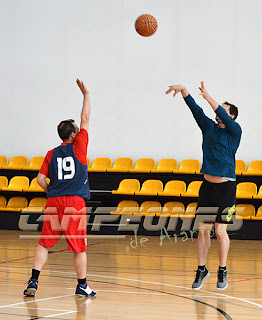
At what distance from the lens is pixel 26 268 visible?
667cm

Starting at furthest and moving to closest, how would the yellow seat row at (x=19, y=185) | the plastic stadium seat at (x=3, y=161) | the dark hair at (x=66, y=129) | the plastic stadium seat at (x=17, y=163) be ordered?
the plastic stadium seat at (x=3, y=161), the plastic stadium seat at (x=17, y=163), the yellow seat row at (x=19, y=185), the dark hair at (x=66, y=129)

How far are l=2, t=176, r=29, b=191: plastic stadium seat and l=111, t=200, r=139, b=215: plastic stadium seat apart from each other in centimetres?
205

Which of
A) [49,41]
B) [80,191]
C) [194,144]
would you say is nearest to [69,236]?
[80,191]

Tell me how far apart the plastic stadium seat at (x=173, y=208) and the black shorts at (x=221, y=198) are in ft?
16.0

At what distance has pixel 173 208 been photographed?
10.5m

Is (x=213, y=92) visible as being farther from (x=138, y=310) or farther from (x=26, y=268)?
(x=138, y=310)

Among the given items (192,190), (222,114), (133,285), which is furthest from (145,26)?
(133,285)

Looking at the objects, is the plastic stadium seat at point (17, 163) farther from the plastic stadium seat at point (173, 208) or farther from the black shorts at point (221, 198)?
the black shorts at point (221, 198)

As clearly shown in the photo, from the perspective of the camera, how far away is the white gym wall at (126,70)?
11414 mm

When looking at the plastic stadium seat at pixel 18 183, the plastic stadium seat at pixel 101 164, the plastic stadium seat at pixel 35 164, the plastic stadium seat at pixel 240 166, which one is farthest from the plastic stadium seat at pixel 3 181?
the plastic stadium seat at pixel 240 166

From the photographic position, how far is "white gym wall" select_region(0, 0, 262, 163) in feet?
37.4

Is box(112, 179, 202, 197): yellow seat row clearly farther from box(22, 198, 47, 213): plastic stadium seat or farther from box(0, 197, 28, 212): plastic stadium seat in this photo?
box(0, 197, 28, 212): plastic stadium seat

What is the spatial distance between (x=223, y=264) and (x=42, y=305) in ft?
5.87

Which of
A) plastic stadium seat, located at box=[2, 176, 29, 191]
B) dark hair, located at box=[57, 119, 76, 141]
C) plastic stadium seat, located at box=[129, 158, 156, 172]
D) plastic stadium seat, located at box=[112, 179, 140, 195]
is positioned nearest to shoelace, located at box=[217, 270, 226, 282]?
Result: dark hair, located at box=[57, 119, 76, 141]
